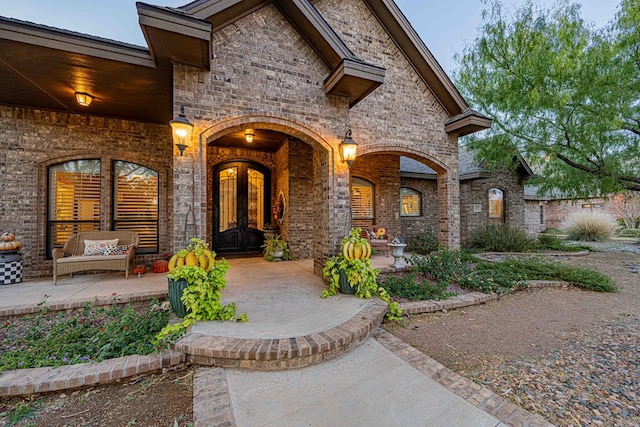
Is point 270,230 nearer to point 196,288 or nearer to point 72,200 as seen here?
Answer: point 72,200

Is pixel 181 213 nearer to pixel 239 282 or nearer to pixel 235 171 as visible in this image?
pixel 239 282

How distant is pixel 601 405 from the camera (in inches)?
83.4

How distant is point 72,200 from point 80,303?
3206mm

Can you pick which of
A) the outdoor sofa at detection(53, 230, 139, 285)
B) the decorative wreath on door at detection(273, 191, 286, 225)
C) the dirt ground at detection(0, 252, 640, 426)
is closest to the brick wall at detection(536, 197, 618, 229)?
the dirt ground at detection(0, 252, 640, 426)

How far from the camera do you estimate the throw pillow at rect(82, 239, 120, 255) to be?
16.9 feet

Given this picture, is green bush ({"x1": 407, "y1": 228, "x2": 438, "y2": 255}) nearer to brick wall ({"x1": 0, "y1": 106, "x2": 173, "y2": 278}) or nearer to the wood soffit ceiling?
the wood soffit ceiling

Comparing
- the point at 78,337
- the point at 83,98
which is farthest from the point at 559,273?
the point at 83,98

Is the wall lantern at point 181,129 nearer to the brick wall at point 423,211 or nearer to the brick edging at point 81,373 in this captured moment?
the brick edging at point 81,373

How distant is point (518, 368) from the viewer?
260cm

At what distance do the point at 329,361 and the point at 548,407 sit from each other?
69.5 inches

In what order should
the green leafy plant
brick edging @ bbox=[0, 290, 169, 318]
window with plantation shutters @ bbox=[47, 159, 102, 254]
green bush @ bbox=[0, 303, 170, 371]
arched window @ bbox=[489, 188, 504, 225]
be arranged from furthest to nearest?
1. arched window @ bbox=[489, 188, 504, 225]
2. window with plantation shutters @ bbox=[47, 159, 102, 254]
3. the green leafy plant
4. brick edging @ bbox=[0, 290, 169, 318]
5. green bush @ bbox=[0, 303, 170, 371]

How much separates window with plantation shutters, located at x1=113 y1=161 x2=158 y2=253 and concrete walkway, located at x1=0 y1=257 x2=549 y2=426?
2.61 metres

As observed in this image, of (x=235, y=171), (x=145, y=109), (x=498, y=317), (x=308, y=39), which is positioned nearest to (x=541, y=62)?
(x=308, y=39)

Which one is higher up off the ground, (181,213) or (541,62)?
(541,62)
